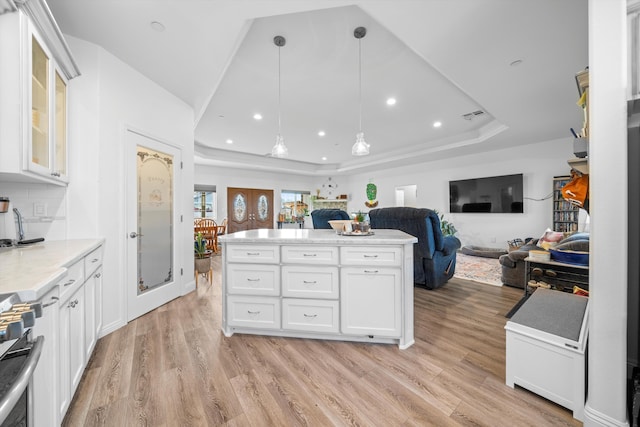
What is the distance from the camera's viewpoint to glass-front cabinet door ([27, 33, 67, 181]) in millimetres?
1521

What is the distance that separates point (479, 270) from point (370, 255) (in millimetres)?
3583

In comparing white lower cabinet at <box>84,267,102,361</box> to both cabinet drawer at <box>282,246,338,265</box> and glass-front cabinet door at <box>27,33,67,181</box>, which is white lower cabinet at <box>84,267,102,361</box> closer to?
glass-front cabinet door at <box>27,33,67,181</box>

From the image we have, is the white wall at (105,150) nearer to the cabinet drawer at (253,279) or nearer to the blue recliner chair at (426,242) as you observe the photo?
the cabinet drawer at (253,279)

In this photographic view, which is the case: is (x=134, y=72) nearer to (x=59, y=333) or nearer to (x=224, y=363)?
(x=59, y=333)

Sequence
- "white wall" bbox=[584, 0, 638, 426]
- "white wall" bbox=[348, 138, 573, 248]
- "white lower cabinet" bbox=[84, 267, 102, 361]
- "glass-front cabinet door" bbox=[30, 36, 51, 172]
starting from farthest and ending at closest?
"white wall" bbox=[348, 138, 573, 248]
"white lower cabinet" bbox=[84, 267, 102, 361]
"glass-front cabinet door" bbox=[30, 36, 51, 172]
"white wall" bbox=[584, 0, 638, 426]

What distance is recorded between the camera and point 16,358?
71cm

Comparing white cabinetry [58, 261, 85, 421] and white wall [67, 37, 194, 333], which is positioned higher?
white wall [67, 37, 194, 333]

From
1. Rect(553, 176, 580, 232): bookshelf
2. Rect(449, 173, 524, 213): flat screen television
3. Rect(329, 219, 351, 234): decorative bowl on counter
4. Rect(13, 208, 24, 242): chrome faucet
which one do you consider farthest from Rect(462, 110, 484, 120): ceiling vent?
Rect(13, 208, 24, 242): chrome faucet

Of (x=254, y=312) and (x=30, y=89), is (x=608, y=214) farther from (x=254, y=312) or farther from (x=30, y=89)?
(x=30, y=89)

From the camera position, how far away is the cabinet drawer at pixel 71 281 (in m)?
1.24

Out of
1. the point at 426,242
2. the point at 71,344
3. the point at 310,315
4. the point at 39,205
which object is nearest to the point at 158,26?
the point at 39,205

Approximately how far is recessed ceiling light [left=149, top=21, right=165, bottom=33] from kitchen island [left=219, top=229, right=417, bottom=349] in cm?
177

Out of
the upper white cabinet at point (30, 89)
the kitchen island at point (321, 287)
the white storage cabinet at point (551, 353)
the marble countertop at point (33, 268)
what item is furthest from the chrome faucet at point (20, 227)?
the white storage cabinet at point (551, 353)

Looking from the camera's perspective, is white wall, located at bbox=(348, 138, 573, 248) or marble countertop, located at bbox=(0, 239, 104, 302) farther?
white wall, located at bbox=(348, 138, 573, 248)
